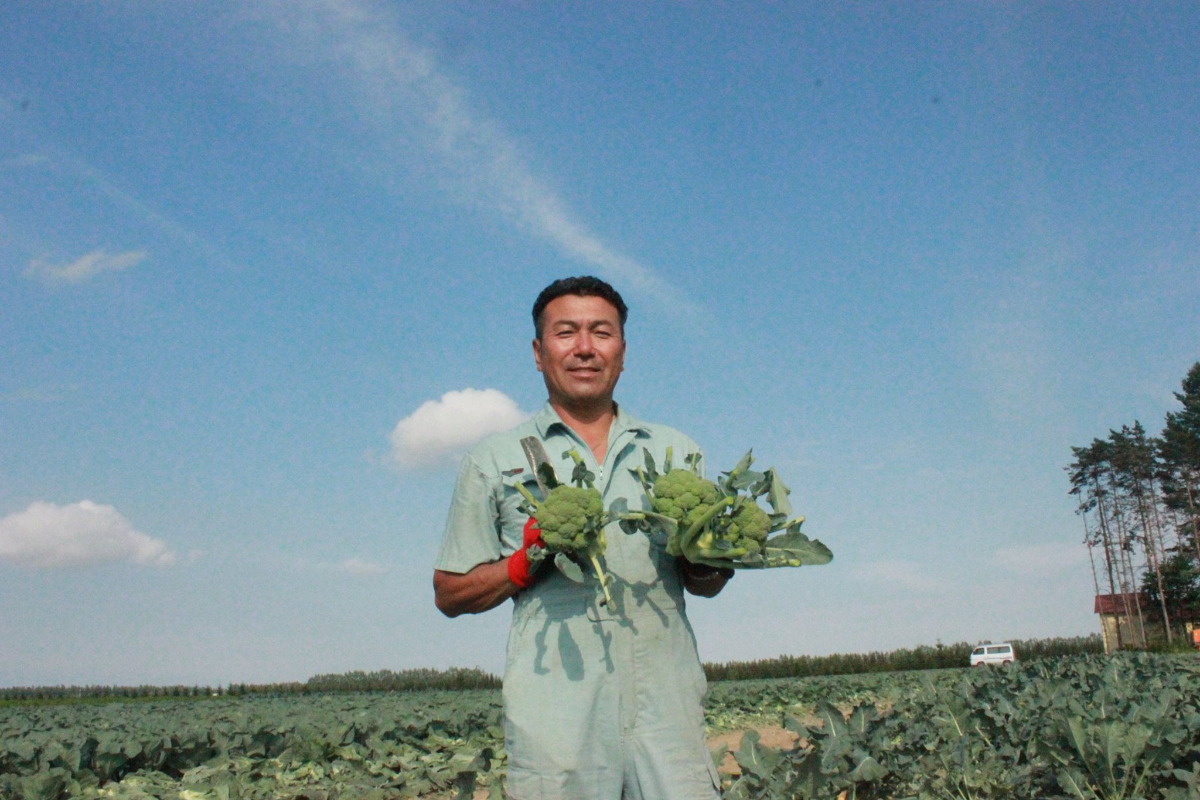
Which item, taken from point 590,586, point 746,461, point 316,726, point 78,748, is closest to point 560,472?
point 590,586

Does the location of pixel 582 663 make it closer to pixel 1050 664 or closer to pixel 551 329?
pixel 551 329

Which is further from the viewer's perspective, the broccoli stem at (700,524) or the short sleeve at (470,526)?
the short sleeve at (470,526)

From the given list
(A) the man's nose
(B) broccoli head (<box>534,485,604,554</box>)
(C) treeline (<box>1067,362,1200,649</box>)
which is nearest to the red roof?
(C) treeline (<box>1067,362,1200,649</box>)

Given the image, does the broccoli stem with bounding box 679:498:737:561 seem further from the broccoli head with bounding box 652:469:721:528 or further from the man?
the man

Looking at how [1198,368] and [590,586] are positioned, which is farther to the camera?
[1198,368]

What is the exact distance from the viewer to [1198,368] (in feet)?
182

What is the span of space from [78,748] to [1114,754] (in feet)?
25.9

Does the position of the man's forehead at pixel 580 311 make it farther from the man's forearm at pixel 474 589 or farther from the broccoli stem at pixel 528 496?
the man's forearm at pixel 474 589

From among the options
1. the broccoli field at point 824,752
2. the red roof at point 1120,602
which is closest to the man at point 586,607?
the broccoli field at point 824,752

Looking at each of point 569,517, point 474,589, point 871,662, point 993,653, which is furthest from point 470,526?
point 871,662

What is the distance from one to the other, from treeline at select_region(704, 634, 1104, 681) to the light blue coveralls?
42423 mm

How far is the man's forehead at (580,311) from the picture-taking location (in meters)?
2.84

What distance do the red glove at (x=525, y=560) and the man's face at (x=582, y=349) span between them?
52 centimetres

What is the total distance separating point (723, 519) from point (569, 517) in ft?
1.39
